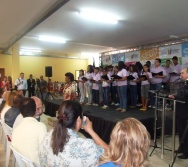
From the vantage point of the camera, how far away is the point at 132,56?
9.02 metres

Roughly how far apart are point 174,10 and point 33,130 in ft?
13.7

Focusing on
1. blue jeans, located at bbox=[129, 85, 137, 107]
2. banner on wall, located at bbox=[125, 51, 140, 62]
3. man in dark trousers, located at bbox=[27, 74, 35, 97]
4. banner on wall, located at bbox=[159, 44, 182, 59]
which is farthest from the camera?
man in dark trousers, located at bbox=[27, 74, 35, 97]

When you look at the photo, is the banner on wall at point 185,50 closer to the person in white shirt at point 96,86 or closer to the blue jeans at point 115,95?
the blue jeans at point 115,95

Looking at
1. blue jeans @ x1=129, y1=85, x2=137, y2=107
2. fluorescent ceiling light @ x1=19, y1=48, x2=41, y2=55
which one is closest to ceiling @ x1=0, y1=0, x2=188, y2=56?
blue jeans @ x1=129, y1=85, x2=137, y2=107

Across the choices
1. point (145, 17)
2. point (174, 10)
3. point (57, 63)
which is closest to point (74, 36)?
point (145, 17)

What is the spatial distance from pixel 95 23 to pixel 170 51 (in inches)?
135

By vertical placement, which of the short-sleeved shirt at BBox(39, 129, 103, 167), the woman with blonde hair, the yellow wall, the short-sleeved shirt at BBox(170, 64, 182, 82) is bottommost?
the short-sleeved shirt at BBox(39, 129, 103, 167)

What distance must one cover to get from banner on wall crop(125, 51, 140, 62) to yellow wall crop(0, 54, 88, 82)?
4814 millimetres

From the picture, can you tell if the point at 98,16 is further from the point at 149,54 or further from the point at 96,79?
the point at 149,54

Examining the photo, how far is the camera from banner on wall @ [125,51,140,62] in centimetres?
875

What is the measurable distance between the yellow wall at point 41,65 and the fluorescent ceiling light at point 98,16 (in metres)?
7.14

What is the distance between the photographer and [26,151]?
1.50 metres

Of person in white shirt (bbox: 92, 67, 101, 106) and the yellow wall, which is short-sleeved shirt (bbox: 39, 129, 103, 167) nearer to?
person in white shirt (bbox: 92, 67, 101, 106)

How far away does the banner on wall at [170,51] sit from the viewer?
23.0 ft
